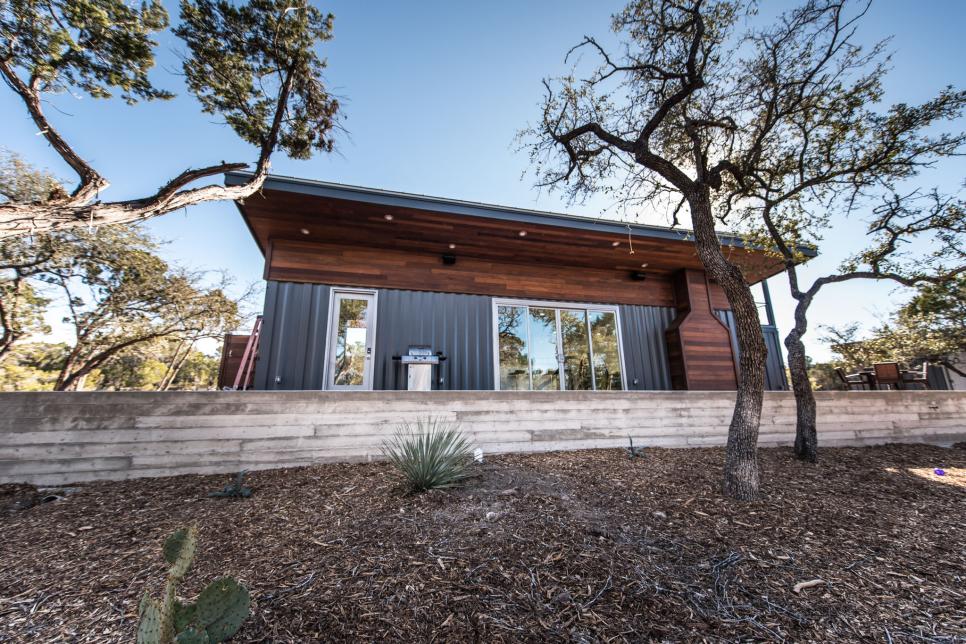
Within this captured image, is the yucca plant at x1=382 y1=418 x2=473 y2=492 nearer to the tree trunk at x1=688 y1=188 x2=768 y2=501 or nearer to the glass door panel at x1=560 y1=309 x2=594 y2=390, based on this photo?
the tree trunk at x1=688 y1=188 x2=768 y2=501

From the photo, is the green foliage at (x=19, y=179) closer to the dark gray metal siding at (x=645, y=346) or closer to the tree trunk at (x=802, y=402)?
the dark gray metal siding at (x=645, y=346)

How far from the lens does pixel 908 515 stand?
254 cm

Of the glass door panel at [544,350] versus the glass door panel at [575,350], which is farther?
the glass door panel at [575,350]

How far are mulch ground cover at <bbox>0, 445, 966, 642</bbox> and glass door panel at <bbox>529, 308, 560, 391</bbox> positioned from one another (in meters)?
3.60

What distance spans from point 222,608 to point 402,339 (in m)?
5.04

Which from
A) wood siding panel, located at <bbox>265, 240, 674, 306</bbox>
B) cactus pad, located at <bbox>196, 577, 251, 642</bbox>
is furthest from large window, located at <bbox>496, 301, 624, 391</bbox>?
cactus pad, located at <bbox>196, 577, 251, 642</bbox>

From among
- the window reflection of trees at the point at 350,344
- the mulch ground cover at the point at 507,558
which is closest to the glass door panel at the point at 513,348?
the window reflection of trees at the point at 350,344

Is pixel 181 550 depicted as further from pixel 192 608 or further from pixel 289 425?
pixel 289 425

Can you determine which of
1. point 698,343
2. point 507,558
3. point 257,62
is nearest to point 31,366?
point 257,62

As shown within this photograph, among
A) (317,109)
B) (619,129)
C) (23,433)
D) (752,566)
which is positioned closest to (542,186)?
(619,129)

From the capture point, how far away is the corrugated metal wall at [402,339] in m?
5.53

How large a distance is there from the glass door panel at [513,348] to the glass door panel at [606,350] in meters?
1.46

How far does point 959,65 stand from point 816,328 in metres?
13.1

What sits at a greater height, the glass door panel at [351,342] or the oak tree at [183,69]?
the oak tree at [183,69]
